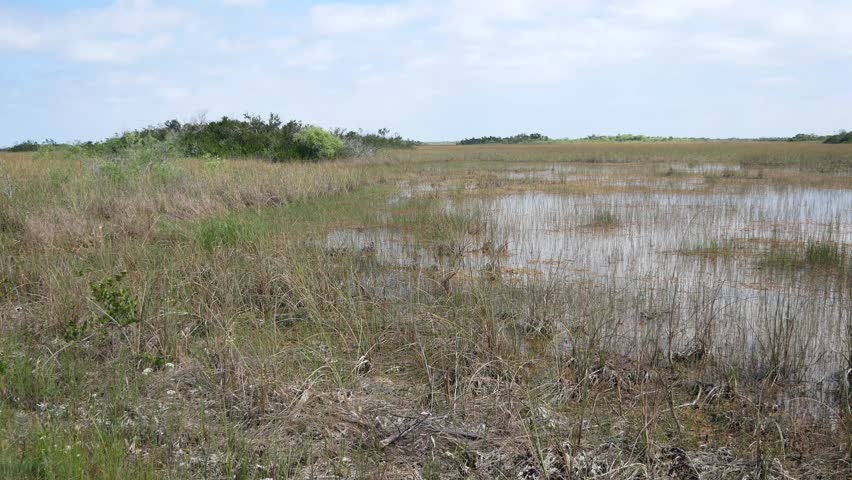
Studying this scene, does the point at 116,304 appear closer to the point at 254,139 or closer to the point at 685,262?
the point at 685,262

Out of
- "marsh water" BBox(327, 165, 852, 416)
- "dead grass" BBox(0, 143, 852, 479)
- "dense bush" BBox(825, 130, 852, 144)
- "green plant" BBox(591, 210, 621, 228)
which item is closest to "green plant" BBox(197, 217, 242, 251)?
"dead grass" BBox(0, 143, 852, 479)

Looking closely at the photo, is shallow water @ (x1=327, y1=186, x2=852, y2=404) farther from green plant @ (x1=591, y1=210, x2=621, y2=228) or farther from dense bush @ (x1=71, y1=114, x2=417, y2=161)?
dense bush @ (x1=71, y1=114, x2=417, y2=161)

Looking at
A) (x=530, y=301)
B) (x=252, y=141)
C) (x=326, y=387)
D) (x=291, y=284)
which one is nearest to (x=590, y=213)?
(x=530, y=301)

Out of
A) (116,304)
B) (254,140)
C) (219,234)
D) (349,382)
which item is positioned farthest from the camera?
(254,140)

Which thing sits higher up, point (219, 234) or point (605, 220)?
point (219, 234)

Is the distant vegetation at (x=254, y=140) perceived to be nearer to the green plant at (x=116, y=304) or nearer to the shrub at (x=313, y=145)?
the shrub at (x=313, y=145)

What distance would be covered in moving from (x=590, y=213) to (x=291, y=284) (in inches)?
279

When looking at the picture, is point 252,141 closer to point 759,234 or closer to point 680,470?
point 759,234

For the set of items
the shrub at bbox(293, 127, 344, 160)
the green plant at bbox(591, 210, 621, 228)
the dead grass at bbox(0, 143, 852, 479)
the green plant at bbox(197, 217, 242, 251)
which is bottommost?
the dead grass at bbox(0, 143, 852, 479)

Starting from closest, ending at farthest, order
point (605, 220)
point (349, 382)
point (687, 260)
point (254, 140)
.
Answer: point (349, 382) → point (687, 260) → point (605, 220) → point (254, 140)

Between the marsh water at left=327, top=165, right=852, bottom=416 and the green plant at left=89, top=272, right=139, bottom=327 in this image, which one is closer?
the green plant at left=89, top=272, right=139, bottom=327

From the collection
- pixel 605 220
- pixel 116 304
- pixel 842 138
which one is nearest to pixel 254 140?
pixel 605 220

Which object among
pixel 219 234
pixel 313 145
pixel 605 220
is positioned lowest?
pixel 605 220

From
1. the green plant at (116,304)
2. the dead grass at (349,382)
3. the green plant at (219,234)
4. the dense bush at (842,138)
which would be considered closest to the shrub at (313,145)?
the green plant at (219,234)
